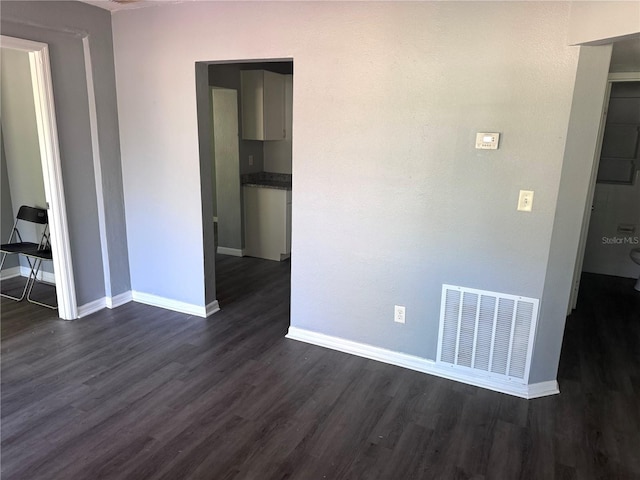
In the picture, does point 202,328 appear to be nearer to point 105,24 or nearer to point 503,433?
point 503,433

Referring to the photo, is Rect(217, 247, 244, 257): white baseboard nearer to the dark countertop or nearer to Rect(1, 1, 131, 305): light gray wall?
the dark countertop

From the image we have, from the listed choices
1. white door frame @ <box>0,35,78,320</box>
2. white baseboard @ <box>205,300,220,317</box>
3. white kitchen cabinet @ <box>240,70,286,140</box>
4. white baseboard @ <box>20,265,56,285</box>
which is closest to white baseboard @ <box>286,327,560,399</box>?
white baseboard @ <box>205,300,220,317</box>

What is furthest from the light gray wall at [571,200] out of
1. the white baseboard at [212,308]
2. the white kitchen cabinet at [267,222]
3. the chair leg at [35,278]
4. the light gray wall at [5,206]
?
the light gray wall at [5,206]

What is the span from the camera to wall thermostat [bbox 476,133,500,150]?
2.51 meters

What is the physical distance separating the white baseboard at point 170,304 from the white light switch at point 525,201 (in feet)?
8.54

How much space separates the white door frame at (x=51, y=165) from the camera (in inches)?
122

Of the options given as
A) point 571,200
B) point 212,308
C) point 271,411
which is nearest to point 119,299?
point 212,308

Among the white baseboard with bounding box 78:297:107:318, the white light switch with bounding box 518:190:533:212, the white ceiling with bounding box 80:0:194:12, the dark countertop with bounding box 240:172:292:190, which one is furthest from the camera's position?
the dark countertop with bounding box 240:172:292:190

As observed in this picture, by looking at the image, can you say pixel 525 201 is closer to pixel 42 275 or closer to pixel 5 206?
pixel 42 275

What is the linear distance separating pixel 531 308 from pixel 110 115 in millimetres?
3483

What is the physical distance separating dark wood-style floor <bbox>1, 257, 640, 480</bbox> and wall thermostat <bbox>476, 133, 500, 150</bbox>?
151 centimetres

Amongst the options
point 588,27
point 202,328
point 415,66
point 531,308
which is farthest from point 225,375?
point 588,27

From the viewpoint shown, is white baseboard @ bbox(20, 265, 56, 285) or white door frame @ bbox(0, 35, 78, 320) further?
white baseboard @ bbox(20, 265, 56, 285)

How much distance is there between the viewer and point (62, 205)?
11.2ft
